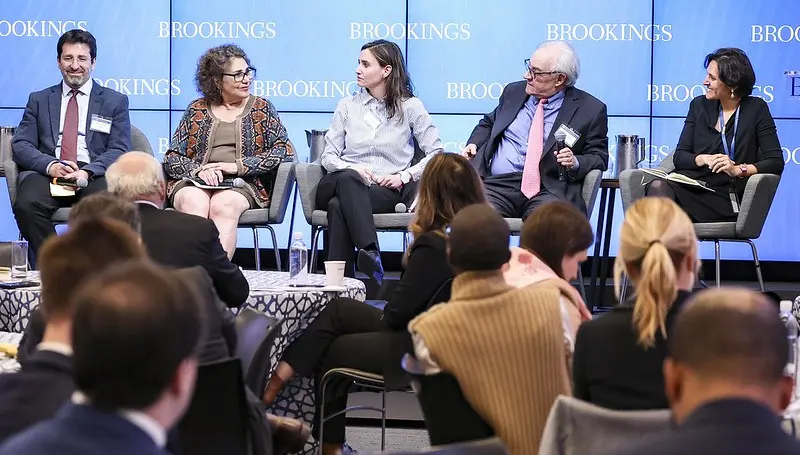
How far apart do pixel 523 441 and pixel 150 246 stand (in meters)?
1.37

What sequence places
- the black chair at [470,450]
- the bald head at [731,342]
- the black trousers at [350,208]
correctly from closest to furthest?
the bald head at [731,342] → the black chair at [470,450] → the black trousers at [350,208]

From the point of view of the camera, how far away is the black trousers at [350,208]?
19.1 feet

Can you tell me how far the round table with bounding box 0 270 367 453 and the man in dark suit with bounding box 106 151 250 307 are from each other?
1.07ft

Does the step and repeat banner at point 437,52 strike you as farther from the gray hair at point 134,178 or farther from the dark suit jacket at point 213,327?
the dark suit jacket at point 213,327

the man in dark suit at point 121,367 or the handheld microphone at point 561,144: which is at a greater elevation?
the handheld microphone at point 561,144

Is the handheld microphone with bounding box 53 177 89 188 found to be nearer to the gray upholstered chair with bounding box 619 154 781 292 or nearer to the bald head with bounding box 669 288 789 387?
the gray upholstered chair with bounding box 619 154 781 292

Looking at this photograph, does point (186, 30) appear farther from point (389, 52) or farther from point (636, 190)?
point (636, 190)

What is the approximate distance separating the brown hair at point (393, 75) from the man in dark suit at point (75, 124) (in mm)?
1542

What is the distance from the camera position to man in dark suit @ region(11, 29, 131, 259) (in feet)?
20.9

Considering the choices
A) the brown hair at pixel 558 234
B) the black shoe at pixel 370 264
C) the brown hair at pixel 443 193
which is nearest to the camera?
the brown hair at pixel 558 234

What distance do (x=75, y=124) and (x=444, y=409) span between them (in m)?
4.62

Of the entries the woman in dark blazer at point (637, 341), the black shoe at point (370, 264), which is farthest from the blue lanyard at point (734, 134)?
the woman in dark blazer at point (637, 341)

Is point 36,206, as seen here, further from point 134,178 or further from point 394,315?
point 394,315

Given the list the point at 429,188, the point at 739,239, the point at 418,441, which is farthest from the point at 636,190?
the point at 429,188
